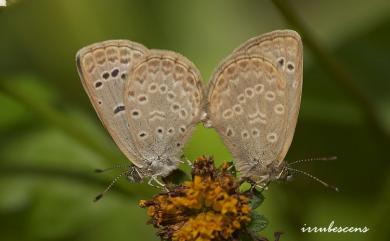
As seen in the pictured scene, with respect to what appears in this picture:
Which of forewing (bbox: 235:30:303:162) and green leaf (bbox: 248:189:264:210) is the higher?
forewing (bbox: 235:30:303:162)

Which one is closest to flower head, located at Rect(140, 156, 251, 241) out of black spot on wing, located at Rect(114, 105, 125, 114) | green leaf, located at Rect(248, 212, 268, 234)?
green leaf, located at Rect(248, 212, 268, 234)

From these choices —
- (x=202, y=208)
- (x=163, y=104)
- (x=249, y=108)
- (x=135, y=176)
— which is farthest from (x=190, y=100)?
(x=202, y=208)

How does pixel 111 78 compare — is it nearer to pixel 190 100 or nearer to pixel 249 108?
pixel 190 100

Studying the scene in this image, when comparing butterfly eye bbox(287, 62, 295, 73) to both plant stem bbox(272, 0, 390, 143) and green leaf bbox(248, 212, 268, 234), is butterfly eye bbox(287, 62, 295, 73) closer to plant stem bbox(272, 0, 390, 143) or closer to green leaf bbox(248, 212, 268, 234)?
plant stem bbox(272, 0, 390, 143)

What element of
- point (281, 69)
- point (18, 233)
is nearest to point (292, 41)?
point (281, 69)

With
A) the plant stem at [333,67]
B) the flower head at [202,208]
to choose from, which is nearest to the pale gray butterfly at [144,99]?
the flower head at [202,208]

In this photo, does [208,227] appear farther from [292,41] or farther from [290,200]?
[290,200]
